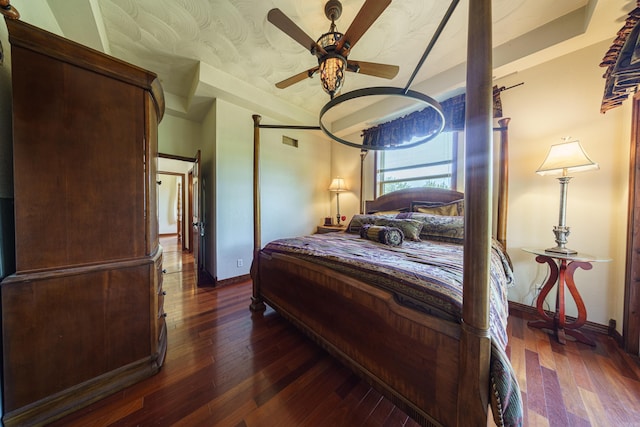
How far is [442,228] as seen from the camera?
2.36 m

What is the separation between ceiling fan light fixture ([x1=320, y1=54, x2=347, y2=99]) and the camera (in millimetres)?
1556

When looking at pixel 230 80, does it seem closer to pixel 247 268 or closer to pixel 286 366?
pixel 247 268

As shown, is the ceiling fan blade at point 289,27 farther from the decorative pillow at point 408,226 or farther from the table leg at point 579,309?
the table leg at point 579,309

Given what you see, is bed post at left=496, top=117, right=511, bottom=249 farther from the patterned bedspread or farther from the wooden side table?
the patterned bedspread

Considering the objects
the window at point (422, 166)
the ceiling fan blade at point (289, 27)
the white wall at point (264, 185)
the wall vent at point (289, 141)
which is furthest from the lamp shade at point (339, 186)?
the ceiling fan blade at point (289, 27)

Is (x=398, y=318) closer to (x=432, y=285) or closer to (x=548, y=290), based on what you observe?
(x=432, y=285)

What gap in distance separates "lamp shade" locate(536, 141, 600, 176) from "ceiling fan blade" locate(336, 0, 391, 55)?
1.97 metres

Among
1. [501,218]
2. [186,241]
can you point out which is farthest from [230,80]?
[186,241]

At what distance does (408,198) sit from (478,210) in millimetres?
2715

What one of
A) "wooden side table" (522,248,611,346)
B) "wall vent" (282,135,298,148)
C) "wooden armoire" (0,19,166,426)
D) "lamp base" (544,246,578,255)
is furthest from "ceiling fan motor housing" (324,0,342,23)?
"lamp base" (544,246,578,255)

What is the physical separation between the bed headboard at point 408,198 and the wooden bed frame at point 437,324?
7.33ft

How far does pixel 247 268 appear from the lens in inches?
136

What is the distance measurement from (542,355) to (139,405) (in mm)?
2882

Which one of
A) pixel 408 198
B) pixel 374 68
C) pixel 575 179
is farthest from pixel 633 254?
pixel 374 68
